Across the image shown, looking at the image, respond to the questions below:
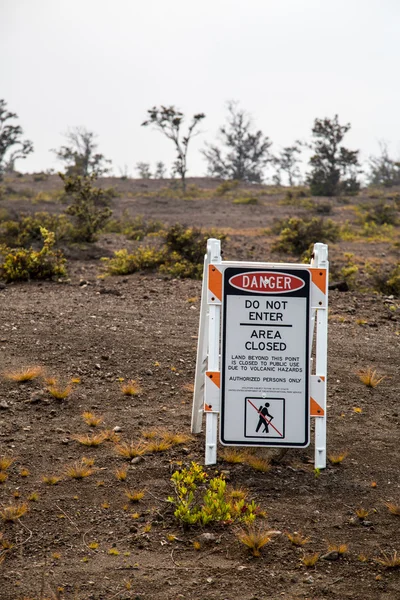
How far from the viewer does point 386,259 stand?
18.4 meters

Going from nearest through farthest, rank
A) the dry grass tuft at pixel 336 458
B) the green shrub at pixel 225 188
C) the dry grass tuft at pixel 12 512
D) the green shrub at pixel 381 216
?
the dry grass tuft at pixel 12 512, the dry grass tuft at pixel 336 458, the green shrub at pixel 381 216, the green shrub at pixel 225 188

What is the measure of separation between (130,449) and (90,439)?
1.24 feet

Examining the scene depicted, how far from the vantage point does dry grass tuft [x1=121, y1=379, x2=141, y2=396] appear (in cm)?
690

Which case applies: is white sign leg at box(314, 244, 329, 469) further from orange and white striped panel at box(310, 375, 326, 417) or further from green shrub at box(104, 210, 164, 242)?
green shrub at box(104, 210, 164, 242)

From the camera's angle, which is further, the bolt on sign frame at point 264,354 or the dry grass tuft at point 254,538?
the bolt on sign frame at point 264,354

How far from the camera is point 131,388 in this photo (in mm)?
6930

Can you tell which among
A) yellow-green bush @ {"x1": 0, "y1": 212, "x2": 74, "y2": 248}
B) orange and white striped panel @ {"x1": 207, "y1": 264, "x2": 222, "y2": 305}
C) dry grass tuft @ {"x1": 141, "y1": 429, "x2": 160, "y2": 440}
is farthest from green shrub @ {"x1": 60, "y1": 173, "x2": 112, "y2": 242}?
orange and white striped panel @ {"x1": 207, "y1": 264, "x2": 222, "y2": 305}

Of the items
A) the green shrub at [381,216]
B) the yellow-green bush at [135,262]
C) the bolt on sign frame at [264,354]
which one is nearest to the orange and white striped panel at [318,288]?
the bolt on sign frame at [264,354]

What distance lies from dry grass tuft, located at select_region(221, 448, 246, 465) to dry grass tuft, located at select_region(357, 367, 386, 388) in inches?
81.9

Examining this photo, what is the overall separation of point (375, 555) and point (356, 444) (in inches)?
66.2

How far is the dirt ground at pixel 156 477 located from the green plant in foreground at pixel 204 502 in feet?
0.29

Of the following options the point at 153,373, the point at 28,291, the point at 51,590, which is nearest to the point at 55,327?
the point at 153,373

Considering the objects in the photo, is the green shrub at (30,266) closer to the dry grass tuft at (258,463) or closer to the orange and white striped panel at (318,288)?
the dry grass tuft at (258,463)

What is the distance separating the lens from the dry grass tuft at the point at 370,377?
7.39 m
